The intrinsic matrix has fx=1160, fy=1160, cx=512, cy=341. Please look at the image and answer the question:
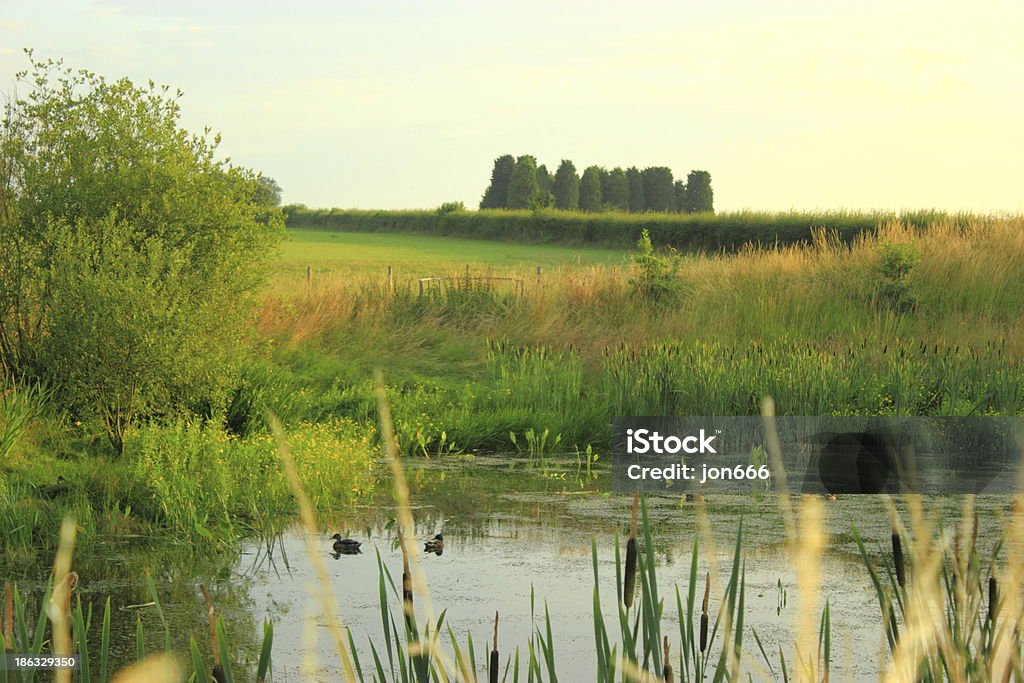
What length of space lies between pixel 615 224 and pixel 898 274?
3311cm

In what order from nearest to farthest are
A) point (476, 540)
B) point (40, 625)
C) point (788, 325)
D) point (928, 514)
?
point (40, 625) → point (476, 540) → point (928, 514) → point (788, 325)

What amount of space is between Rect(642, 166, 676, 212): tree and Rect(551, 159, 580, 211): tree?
20.1 ft

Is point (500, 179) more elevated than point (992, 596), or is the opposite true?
point (500, 179)

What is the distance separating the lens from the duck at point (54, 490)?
26.4ft

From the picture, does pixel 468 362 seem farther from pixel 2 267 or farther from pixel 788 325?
pixel 2 267

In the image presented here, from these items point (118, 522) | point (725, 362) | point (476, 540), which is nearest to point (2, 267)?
point (118, 522)

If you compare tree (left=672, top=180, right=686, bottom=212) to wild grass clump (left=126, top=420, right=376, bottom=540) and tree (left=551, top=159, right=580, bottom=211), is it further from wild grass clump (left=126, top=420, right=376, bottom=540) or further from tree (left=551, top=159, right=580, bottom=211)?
wild grass clump (left=126, top=420, right=376, bottom=540)

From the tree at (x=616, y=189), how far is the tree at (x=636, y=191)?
1183 millimetres

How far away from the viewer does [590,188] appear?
241ft

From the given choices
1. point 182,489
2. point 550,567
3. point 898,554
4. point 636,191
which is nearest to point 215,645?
point 898,554

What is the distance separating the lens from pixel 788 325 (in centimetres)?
1633

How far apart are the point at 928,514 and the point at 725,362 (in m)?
4.26

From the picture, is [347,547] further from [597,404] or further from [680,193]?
[680,193]

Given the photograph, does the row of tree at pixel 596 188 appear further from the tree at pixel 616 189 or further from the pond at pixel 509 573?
the pond at pixel 509 573
